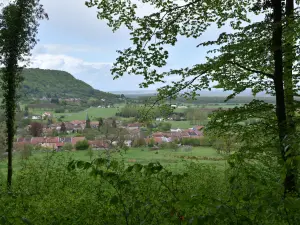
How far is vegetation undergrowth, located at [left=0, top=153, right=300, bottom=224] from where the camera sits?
220 cm

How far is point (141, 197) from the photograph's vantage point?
5.04m

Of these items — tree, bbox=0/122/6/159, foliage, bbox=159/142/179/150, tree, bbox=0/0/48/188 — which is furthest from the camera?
foliage, bbox=159/142/179/150

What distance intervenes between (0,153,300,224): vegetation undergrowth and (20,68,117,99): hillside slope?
99491mm

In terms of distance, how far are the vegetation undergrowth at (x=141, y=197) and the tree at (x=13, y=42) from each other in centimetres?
358

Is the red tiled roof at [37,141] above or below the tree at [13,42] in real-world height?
below

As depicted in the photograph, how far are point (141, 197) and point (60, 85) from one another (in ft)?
412

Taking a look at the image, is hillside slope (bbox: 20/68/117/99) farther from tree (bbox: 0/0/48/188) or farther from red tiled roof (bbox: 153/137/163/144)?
tree (bbox: 0/0/48/188)

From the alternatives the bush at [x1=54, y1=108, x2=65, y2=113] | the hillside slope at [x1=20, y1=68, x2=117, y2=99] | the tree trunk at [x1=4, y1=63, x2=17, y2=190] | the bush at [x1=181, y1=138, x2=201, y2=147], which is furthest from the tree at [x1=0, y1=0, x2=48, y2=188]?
the hillside slope at [x1=20, y1=68, x2=117, y2=99]

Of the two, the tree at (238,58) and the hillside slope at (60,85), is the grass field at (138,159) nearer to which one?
the tree at (238,58)

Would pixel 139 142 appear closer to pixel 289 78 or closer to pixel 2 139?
pixel 2 139

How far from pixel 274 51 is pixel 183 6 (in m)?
2.02

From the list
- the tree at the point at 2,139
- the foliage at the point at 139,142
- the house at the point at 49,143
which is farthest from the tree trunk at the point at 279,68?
the foliage at the point at 139,142

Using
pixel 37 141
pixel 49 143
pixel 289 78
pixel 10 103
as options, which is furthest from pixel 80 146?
pixel 289 78

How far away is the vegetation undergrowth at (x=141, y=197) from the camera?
2.20 meters
